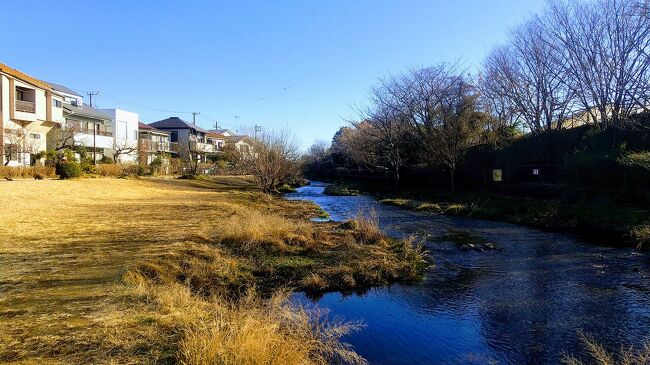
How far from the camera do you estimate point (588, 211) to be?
20.4 m

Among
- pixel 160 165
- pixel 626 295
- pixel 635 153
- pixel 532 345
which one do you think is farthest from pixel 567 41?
pixel 160 165

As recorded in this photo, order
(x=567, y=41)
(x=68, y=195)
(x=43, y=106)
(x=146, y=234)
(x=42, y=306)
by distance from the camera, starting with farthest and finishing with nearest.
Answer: (x=43, y=106)
(x=567, y=41)
(x=68, y=195)
(x=146, y=234)
(x=42, y=306)

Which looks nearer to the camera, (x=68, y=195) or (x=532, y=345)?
(x=532, y=345)

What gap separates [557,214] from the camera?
20.5 meters

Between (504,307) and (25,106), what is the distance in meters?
39.3

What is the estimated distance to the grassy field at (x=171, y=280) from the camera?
503cm

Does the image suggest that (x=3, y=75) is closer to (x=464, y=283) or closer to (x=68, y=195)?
(x=68, y=195)

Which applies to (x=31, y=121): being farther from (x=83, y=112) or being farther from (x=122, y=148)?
(x=83, y=112)

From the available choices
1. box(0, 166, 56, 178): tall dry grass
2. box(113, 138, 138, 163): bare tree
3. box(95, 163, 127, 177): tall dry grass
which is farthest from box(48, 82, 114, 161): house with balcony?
box(0, 166, 56, 178): tall dry grass

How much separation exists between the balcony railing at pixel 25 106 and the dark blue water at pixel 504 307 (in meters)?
35.4

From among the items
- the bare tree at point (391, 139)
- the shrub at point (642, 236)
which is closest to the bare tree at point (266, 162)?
the bare tree at point (391, 139)

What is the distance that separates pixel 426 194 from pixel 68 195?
80.4 feet

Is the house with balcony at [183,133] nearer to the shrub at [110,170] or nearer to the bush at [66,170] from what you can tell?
the shrub at [110,170]

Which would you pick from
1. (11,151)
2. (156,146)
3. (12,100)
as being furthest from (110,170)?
(156,146)
